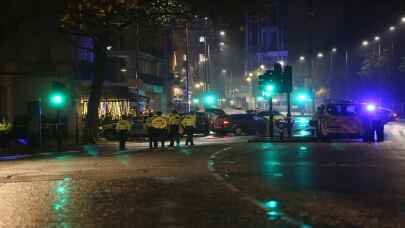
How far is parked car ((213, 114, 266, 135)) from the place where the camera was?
38.7 meters

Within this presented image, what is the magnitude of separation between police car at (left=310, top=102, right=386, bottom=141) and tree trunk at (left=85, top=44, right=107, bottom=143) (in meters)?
11.1

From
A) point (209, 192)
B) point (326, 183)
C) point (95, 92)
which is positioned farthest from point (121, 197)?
point (95, 92)

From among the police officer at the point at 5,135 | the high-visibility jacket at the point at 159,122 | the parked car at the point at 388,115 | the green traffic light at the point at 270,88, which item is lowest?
the police officer at the point at 5,135

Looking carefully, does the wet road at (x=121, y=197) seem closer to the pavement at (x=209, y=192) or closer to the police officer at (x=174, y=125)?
the pavement at (x=209, y=192)

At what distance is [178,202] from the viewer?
35.9 ft

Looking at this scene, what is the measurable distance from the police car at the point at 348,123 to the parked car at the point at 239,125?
10.2 m

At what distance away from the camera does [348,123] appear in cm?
2766

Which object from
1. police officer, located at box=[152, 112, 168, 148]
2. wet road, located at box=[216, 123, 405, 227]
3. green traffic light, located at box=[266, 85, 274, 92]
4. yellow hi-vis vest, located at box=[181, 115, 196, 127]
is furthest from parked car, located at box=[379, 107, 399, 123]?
wet road, located at box=[216, 123, 405, 227]

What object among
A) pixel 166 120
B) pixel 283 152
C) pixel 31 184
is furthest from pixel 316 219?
pixel 166 120

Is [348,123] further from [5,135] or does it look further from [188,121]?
[5,135]

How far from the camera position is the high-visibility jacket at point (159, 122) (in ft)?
82.2

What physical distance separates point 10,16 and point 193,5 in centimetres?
861

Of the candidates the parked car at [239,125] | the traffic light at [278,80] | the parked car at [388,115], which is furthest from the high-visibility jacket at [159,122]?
the parked car at [388,115]

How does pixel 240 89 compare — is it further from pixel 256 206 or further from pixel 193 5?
pixel 256 206
